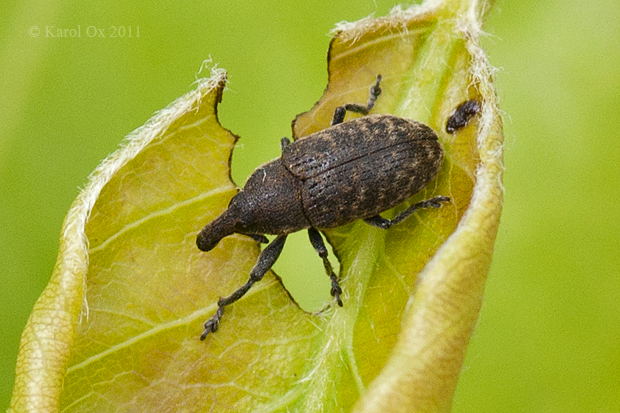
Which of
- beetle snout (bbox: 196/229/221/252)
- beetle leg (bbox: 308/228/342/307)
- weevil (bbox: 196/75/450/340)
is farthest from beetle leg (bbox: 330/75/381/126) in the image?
beetle snout (bbox: 196/229/221/252)

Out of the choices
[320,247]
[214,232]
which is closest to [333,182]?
[320,247]

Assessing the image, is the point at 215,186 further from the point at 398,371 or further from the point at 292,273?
the point at 398,371

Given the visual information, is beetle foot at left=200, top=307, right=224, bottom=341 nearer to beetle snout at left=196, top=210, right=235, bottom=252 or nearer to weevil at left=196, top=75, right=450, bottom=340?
weevil at left=196, top=75, right=450, bottom=340

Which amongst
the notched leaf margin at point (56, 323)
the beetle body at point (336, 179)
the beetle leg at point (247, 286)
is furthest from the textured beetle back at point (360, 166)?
the notched leaf margin at point (56, 323)

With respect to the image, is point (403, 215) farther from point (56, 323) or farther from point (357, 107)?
point (56, 323)

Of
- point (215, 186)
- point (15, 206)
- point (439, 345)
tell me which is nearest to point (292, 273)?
point (215, 186)

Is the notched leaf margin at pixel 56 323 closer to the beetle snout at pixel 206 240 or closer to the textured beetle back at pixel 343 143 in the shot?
the beetle snout at pixel 206 240
